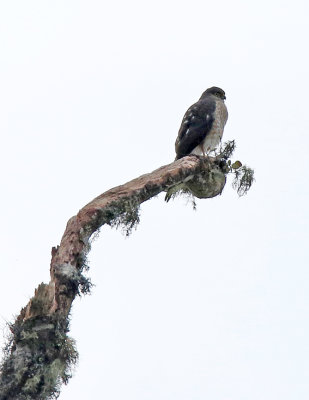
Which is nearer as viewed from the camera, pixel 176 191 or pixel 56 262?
pixel 56 262

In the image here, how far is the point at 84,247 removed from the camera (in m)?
5.10

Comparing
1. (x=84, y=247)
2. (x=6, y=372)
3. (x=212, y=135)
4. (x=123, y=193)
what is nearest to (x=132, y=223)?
(x=123, y=193)

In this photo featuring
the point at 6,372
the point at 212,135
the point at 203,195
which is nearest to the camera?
the point at 6,372

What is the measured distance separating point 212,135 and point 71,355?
4.74 m

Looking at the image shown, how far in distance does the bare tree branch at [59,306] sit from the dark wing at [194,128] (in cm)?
325

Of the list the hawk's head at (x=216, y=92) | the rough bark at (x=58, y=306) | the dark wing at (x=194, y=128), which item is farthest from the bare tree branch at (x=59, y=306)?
the hawk's head at (x=216, y=92)

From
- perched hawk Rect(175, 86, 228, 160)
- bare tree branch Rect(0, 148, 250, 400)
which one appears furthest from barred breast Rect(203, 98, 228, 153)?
bare tree branch Rect(0, 148, 250, 400)

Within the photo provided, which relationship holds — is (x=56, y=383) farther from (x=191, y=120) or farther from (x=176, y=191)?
(x=191, y=120)

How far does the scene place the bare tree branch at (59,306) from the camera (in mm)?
4582

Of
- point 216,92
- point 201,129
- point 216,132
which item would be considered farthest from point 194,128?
point 216,92

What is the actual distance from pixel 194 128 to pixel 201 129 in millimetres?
79

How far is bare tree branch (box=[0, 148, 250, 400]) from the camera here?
15.0 feet

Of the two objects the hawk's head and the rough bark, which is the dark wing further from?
the rough bark

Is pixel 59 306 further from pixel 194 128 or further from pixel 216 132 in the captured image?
pixel 216 132
